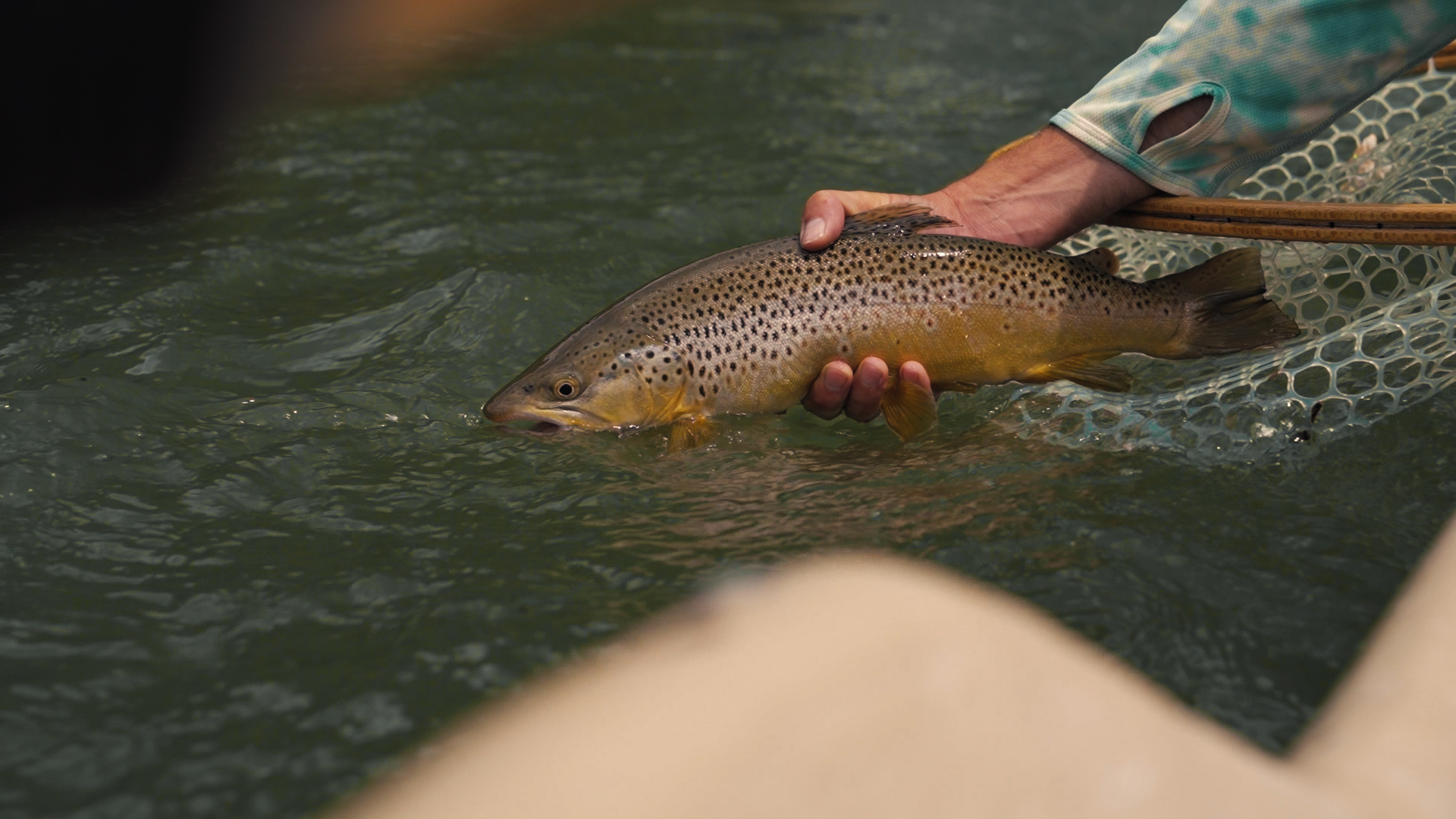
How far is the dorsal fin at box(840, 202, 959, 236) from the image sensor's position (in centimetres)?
331

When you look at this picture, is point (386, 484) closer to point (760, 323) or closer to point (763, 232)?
point (760, 323)

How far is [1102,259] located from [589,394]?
4.96 ft

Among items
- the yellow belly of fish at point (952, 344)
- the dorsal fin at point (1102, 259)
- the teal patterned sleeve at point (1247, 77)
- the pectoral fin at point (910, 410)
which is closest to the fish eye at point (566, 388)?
the yellow belly of fish at point (952, 344)

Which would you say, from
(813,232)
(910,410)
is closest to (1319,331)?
(910,410)

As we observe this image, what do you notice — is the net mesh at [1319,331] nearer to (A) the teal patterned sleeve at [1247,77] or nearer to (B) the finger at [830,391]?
(A) the teal patterned sleeve at [1247,77]

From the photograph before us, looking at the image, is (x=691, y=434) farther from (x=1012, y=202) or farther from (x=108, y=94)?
(x=108, y=94)

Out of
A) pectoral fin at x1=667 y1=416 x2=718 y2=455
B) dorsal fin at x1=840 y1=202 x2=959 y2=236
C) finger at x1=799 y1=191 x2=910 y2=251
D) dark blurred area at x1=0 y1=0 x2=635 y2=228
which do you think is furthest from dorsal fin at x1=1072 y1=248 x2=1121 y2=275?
dark blurred area at x1=0 y1=0 x2=635 y2=228

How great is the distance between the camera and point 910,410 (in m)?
3.20

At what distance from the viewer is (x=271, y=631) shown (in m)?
2.38

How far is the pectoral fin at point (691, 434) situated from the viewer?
127 inches

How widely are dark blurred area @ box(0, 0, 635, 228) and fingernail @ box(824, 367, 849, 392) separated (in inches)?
150

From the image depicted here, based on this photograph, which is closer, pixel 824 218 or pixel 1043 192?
pixel 824 218

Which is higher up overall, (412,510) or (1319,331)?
(1319,331)

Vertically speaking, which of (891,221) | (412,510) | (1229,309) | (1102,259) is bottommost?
(412,510)
